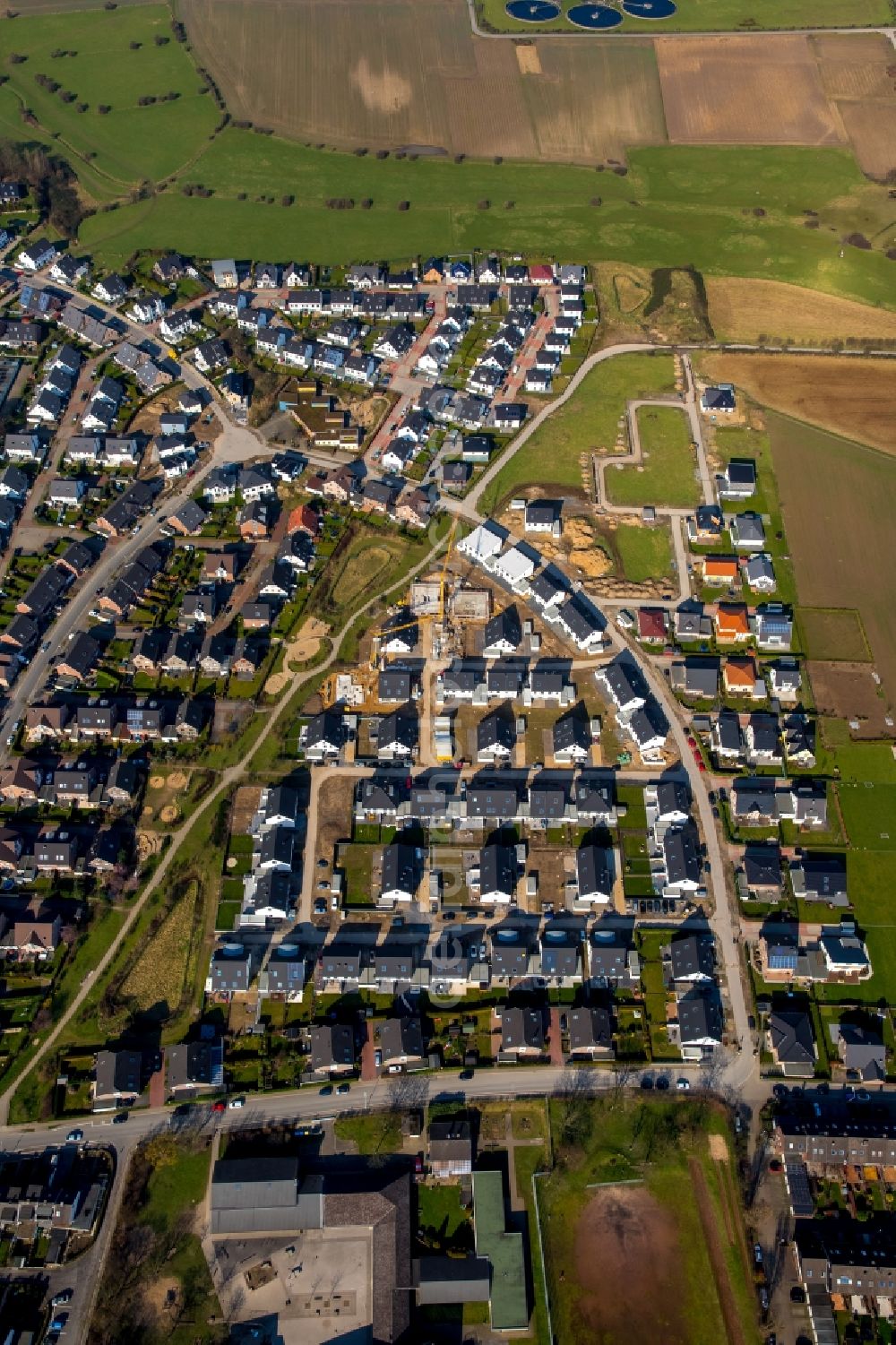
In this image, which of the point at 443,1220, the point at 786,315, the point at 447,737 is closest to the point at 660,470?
the point at 786,315

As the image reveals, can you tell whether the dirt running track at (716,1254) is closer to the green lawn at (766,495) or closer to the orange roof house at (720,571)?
the orange roof house at (720,571)

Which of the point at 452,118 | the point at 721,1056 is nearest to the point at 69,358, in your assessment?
the point at 452,118

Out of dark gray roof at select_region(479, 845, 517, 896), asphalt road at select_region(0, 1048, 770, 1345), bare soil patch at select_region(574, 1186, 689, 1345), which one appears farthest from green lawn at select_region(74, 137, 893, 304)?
bare soil patch at select_region(574, 1186, 689, 1345)

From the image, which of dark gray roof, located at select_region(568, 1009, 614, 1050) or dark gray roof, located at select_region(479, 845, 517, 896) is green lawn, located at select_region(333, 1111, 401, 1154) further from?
dark gray roof, located at select_region(479, 845, 517, 896)

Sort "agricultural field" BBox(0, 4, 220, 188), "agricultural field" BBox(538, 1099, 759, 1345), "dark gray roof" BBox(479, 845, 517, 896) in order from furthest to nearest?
"agricultural field" BBox(0, 4, 220, 188)
"dark gray roof" BBox(479, 845, 517, 896)
"agricultural field" BBox(538, 1099, 759, 1345)

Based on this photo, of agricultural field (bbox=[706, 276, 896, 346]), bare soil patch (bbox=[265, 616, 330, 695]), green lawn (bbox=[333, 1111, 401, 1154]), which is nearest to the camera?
green lawn (bbox=[333, 1111, 401, 1154])

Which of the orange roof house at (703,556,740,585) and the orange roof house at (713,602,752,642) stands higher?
the orange roof house at (703,556,740,585)
